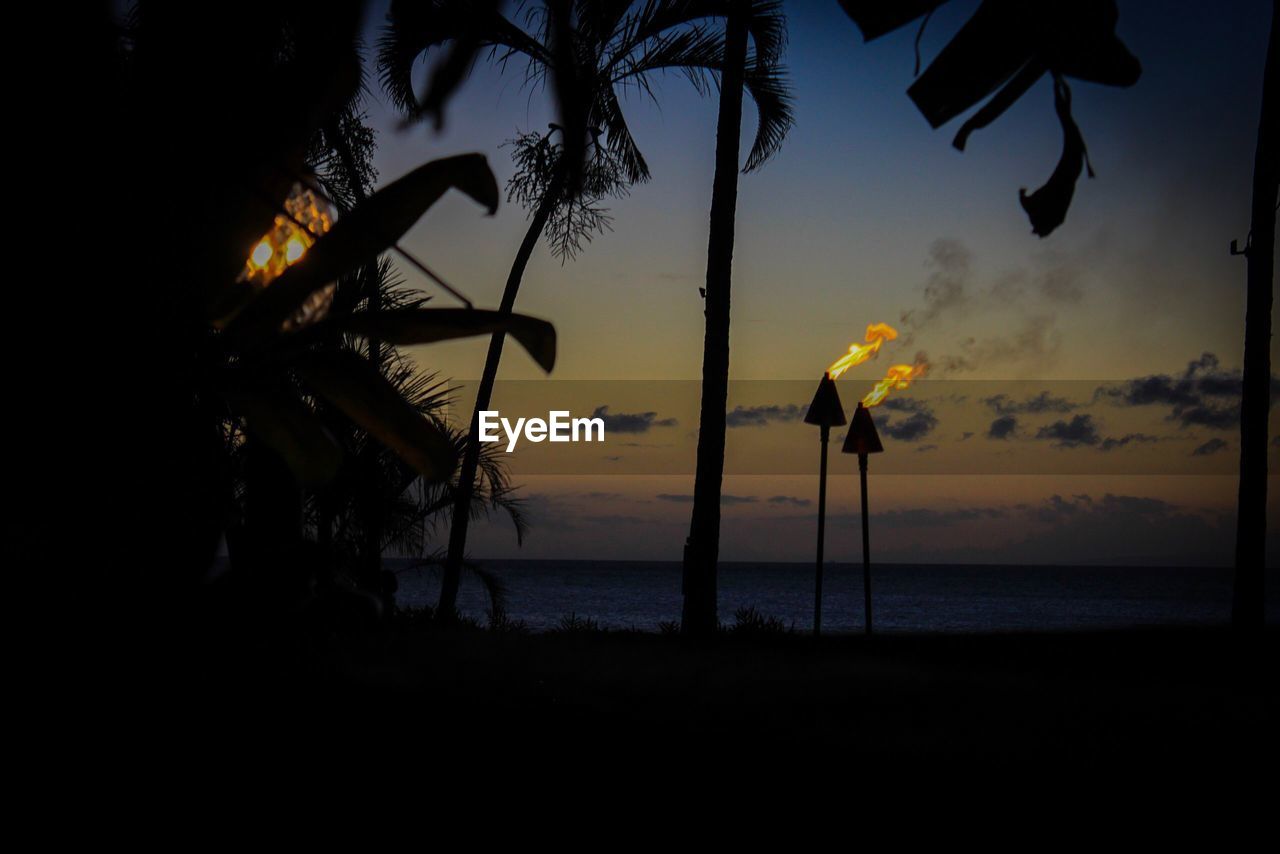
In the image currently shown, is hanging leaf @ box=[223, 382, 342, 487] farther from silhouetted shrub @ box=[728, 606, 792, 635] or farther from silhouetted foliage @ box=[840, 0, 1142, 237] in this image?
silhouetted shrub @ box=[728, 606, 792, 635]

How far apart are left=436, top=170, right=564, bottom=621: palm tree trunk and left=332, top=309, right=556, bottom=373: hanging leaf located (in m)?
12.4

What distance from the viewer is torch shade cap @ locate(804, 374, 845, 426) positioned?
1330cm

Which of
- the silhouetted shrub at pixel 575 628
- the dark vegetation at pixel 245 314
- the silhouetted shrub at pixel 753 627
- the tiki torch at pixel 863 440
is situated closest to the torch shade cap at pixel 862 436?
the tiki torch at pixel 863 440

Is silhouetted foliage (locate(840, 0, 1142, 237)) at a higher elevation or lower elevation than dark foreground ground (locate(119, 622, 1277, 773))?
higher

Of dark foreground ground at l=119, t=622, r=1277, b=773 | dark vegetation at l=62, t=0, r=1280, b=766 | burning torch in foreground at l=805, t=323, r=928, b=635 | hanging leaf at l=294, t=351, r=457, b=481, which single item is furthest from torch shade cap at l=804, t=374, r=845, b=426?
hanging leaf at l=294, t=351, r=457, b=481

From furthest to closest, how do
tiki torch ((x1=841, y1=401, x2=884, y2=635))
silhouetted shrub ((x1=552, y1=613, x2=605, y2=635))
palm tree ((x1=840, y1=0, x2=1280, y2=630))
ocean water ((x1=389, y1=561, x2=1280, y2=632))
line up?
1. ocean water ((x1=389, y1=561, x2=1280, y2=632))
2. tiki torch ((x1=841, y1=401, x2=884, y2=635))
3. silhouetted shrub ((x1=552, y1=613, x2=605, y2=635))
4. palm tree ((x1=840, y1=0, x2=1280, y2=630))

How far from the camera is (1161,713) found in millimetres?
5957

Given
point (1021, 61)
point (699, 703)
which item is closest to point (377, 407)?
point (1021, 61)

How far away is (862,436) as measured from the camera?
1382 centimetres

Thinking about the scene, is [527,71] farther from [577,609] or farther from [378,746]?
[577,609]

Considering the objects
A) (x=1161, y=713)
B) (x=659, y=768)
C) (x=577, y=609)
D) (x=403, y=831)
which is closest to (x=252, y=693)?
(x=403, y=831)

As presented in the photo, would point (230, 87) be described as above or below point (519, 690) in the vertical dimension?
above

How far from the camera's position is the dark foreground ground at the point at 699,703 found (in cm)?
252

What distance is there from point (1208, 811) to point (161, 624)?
3.94 metres
